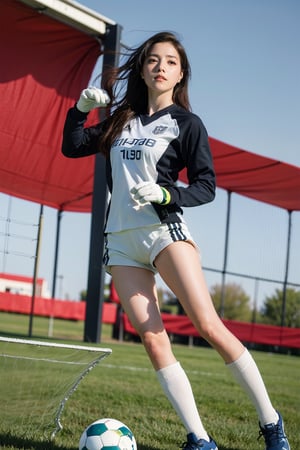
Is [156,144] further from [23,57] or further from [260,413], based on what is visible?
[23,57]

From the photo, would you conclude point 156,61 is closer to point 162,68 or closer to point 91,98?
point 162,68

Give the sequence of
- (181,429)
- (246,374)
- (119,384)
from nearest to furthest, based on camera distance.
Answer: (246,374) → (181,429) → (119,384)

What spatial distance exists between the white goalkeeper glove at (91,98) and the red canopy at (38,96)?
4.68m

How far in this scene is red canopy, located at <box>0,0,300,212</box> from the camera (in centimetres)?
736

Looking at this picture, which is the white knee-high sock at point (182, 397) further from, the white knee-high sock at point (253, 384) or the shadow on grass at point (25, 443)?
the shadow on grass at point (25, 443)

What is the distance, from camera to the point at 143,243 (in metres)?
2.51

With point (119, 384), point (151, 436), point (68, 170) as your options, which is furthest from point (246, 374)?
point (68, 170)

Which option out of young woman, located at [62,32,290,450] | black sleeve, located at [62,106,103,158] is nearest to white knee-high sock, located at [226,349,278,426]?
young woman, located at [62,32,290,450]

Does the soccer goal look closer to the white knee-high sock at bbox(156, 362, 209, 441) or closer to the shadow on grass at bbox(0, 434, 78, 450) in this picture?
the shadow on grass at bbox(0, 434, 78, 450)

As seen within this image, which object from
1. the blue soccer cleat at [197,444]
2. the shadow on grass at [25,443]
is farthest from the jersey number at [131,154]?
the shadow on grass at [25,443]

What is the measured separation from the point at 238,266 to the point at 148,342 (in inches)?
435

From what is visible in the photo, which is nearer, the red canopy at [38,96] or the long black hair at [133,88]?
the long black hair at [133,88]

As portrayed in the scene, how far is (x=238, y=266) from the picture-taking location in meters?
13.4

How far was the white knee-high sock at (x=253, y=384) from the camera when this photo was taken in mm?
2463
